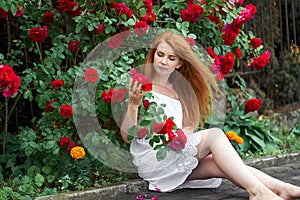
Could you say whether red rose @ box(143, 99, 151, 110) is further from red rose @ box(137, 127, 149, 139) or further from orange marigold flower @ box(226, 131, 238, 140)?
orange marigold flower @ box(226, 131, 238, 140)

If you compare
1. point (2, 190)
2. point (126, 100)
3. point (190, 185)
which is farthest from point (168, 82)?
point (2, 190)

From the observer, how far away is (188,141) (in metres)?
4.05

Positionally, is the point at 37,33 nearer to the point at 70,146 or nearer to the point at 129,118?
Answer: the point at 70,146

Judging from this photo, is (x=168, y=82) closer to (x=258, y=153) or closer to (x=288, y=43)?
(x=258, y=153)

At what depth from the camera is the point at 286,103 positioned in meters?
7.38

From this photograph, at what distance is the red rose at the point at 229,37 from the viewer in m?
4.75

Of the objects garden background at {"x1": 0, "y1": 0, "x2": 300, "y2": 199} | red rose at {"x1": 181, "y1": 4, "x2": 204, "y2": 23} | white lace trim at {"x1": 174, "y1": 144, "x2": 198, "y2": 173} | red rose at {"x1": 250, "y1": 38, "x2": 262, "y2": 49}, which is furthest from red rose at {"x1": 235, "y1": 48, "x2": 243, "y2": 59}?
white lace trim at {"x1": 174, "y1": 144, "x2": 198, "y2": 173}

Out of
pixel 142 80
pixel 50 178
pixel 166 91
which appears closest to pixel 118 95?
pixel 142 80

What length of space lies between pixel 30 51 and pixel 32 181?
1.21 meters

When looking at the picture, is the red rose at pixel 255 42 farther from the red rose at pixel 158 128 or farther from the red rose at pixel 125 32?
the red rose at pixel 158 128

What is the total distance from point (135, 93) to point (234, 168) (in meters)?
0.79

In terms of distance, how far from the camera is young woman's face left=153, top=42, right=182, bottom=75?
4.10 meters

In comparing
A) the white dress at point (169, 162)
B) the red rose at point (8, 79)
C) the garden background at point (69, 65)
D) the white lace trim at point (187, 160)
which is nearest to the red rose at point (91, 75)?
the garden background at point (69, 65)

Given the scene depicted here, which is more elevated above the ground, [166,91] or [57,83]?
[57,83]
